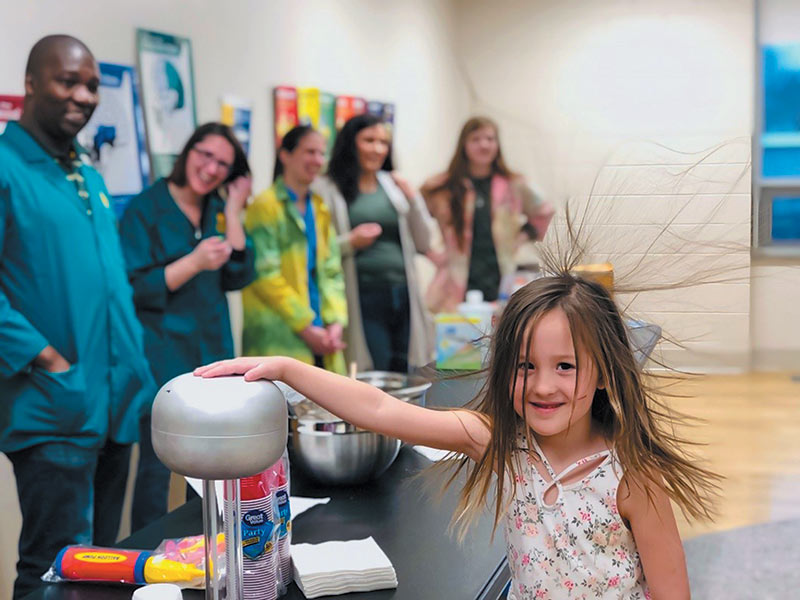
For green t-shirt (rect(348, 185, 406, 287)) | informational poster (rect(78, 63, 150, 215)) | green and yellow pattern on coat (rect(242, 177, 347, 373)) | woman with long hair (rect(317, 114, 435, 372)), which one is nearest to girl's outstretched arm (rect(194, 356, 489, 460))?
informational poster (rect(78, 63, 150, 215))

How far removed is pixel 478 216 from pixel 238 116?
1.60 m

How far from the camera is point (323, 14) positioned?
4.04m

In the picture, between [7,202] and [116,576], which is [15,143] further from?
[116,576]

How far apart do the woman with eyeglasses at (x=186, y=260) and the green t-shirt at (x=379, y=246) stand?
89 centimetres

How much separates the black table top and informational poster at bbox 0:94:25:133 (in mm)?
1198

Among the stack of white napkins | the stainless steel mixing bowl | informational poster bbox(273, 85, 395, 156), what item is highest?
informational poster bbox(273, 85, 395, 156)

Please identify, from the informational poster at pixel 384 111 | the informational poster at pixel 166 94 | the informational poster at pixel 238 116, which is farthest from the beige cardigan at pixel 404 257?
the informational poster at pixel 166 94

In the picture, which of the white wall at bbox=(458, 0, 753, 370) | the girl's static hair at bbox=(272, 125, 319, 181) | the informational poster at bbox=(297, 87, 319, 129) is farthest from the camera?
the white wall at bbox=(458, 0, 753, 370)

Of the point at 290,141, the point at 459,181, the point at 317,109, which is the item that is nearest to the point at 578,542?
the point at 290,141

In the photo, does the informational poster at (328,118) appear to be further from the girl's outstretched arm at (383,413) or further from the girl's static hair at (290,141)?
the girl's outstretched arm at (383,413)

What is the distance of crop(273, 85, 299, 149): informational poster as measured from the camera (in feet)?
12.0

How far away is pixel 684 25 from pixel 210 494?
4836 mm

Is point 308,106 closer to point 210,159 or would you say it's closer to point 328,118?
point 328,118

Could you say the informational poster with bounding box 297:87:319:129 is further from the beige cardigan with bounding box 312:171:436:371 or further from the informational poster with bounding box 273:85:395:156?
the beige cardigan with bounding box 312:171:436:371
